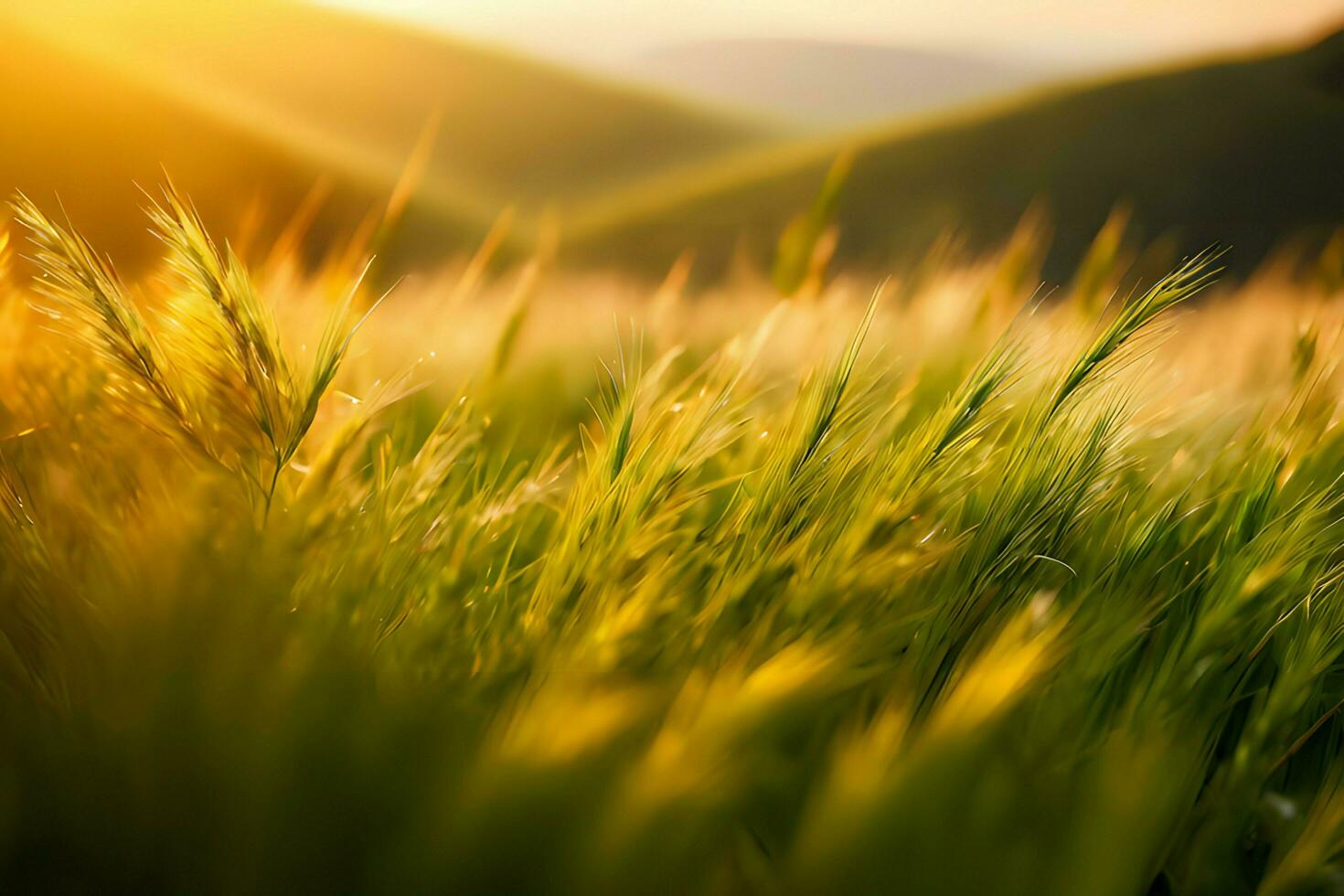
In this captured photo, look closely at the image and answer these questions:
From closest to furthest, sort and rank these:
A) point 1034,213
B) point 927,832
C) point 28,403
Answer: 1. point 927,832
2. point 28,403
3. point 1034,213

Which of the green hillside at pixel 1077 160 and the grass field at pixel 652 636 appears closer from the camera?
the grass field at pixel 652 636

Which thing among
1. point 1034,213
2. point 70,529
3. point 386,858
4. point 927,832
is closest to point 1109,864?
point 927,832

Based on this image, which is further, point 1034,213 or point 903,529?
point 1034,213

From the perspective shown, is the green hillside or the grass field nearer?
the grass field

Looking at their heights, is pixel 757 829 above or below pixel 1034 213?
below

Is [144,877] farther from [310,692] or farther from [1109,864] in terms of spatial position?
[1109,864]
